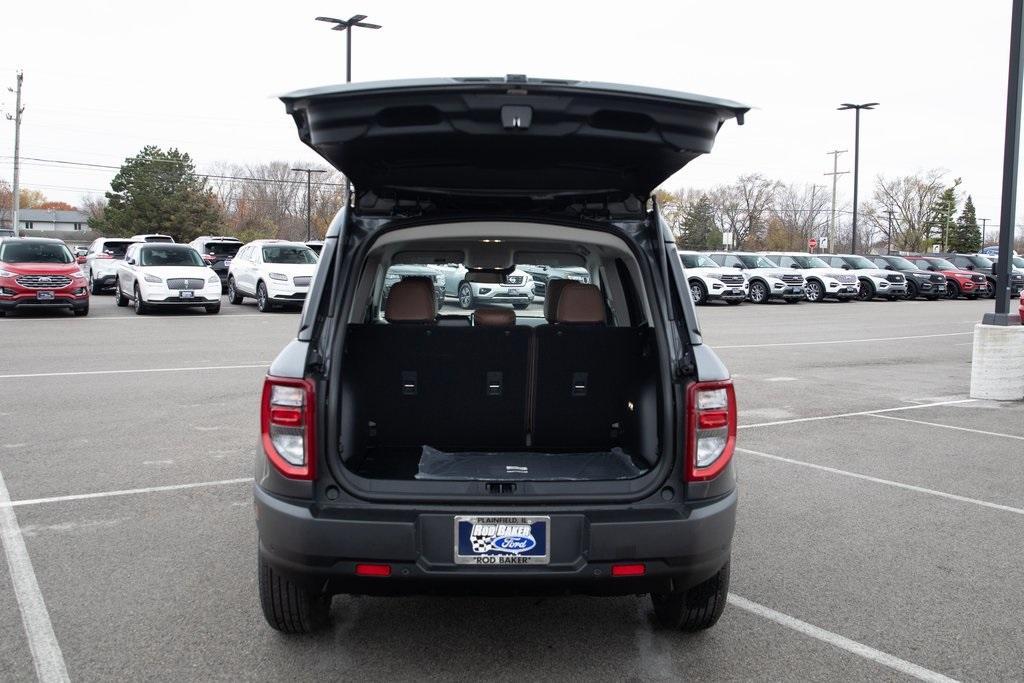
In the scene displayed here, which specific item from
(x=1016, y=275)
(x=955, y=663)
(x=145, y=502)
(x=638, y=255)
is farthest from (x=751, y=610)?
(x=1016, y=275)

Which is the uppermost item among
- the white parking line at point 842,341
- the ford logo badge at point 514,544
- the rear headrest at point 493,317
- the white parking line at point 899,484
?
Result: the rear headrest at point 493,317

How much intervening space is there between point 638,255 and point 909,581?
2.20m

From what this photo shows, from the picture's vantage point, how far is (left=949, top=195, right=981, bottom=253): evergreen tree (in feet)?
319

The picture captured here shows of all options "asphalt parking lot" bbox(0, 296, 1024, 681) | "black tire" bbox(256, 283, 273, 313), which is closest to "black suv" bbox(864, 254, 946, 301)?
"black tire" bbox(256, 283, 273, 313)

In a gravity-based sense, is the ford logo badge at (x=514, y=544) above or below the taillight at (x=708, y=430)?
below

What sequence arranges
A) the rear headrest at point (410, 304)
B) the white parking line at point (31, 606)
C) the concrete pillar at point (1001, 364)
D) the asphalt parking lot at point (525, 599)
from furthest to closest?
the concrete pillar at point (1001, 364) < the rear headrest at point (410, 304) < the asphalt parking lot at point (525, 599) < the white parking line at point (31, 606)

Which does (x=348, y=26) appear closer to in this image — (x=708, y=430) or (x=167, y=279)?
(x=167, y=279)

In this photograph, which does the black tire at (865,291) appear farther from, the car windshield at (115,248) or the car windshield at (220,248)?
the car windshield at (115,248)

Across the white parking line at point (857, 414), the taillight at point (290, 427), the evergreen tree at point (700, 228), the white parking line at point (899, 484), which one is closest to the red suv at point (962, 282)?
the white parking line at point (857, 414)

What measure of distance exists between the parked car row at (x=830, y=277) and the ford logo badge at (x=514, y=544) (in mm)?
27179

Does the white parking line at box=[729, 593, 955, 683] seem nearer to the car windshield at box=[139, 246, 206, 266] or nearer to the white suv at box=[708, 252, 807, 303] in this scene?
the car windshield at box=[139, 246, 206, 266]

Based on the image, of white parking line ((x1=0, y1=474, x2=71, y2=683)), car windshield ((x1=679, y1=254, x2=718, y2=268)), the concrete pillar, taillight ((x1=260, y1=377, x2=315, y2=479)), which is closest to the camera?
taillight ((x1=260, y1=377, x2=315, y2=479))

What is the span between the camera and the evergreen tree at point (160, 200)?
69.7m

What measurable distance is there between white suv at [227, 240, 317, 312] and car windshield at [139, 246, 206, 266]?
153 cm
